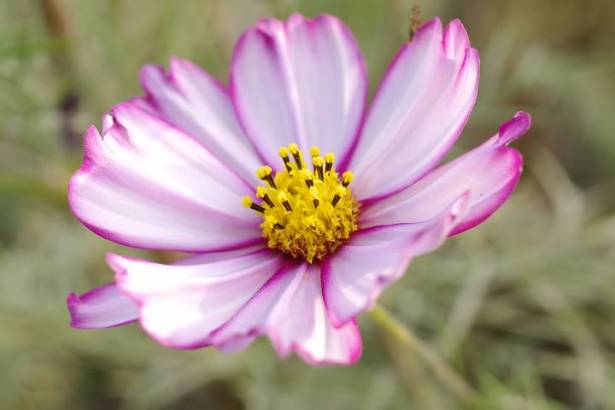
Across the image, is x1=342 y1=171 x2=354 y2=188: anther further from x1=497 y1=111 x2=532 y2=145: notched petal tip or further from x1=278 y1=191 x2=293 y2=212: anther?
x1=497 y1=111 x2=532 y2=145: notched petal tip

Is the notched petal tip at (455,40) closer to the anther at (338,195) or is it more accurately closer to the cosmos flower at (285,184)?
the cosmos flower at (285,184)

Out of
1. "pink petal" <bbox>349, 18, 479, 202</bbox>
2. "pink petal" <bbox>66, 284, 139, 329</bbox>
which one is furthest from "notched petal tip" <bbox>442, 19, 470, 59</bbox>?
"pink petal" <bbox>66, 284, 139, 329</bbox>

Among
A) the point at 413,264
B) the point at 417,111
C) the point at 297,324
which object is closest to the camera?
the point at 297,324

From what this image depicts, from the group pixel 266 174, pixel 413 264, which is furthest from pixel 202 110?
pixel 413 264

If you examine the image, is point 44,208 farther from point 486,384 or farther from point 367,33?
point 486,384

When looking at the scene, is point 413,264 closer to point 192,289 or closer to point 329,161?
point 329,161
